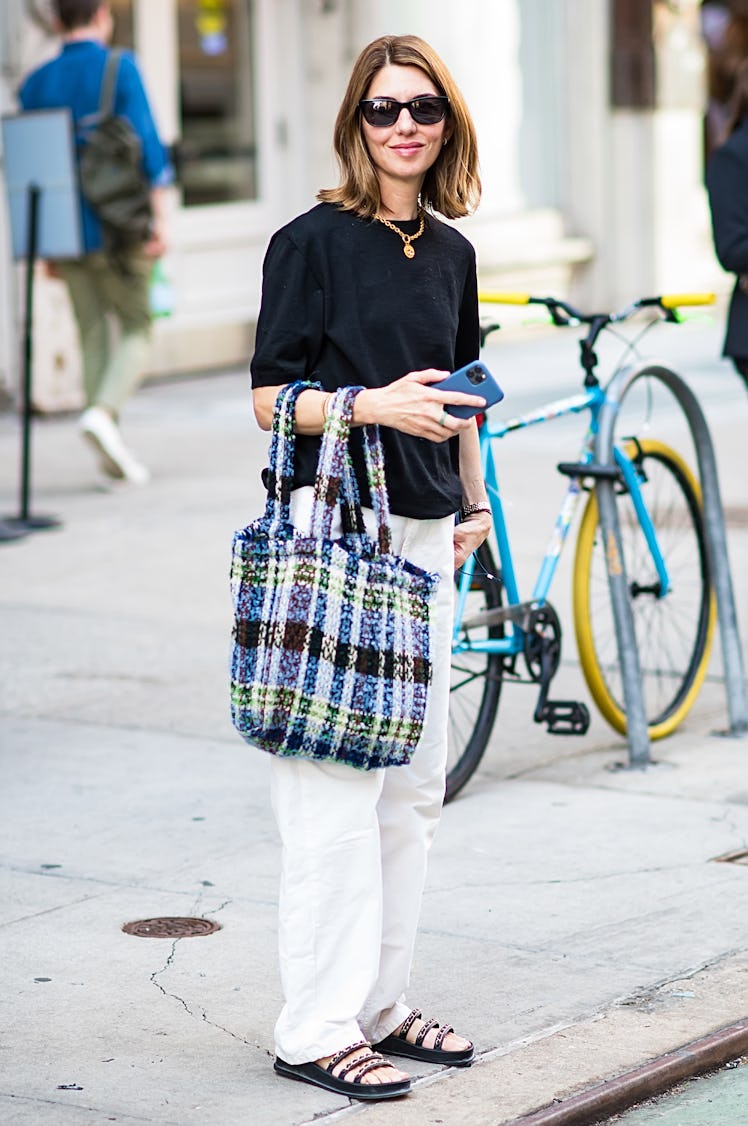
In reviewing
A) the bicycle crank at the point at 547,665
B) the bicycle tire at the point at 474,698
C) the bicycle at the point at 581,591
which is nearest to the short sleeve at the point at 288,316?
the bicycle at the point at 581,591

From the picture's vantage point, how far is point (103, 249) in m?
9.86

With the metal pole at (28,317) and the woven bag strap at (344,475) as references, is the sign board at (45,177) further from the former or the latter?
the woven bag strap at (344,475)

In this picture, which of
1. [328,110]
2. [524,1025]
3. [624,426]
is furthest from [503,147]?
[524,1025]

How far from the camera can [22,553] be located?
8727 millimetres

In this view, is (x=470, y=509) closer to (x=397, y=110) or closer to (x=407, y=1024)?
(x=397, y=110)

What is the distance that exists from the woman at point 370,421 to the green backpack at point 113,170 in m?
6.01

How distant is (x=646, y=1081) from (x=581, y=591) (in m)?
Result: 2.30

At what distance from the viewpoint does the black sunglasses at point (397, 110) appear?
3.68 m

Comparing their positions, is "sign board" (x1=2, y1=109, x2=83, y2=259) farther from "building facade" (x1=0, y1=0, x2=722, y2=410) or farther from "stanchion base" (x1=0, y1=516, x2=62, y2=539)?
"building facade" (x1=0, y1=0, x2=722, y2=410)

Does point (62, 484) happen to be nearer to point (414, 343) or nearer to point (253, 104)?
point (253, 104)

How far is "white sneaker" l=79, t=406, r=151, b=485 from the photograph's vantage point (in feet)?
31.9

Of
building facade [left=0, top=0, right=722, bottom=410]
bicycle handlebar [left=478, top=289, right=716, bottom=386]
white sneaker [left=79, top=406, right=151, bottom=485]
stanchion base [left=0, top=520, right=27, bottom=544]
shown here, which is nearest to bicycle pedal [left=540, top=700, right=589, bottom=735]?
bicycle handlebar [left=478, top=289, right=716, bottom=386]

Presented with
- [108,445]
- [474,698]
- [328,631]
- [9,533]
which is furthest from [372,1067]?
[108,445]

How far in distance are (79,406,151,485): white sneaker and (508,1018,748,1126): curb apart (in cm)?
616
